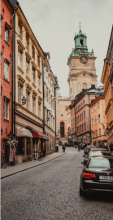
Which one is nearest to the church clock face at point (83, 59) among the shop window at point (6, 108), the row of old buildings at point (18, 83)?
the row of old buildings at point (18, 83)

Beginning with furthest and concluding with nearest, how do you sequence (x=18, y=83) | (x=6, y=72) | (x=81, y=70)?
(x=81, y=70) → (x=18, y=83) → (x=6, y=72)

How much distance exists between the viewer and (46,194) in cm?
872

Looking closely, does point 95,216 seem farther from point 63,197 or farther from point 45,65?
point 45,65

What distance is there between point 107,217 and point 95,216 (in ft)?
0.92

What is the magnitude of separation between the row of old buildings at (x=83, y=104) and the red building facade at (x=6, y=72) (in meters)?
32.8

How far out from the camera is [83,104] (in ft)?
253

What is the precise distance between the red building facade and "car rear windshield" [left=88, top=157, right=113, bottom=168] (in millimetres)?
11506

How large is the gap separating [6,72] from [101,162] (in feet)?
47.5

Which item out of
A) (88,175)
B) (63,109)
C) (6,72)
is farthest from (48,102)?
(63,109)

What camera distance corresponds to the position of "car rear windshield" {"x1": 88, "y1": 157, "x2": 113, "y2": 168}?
8273 millimetres

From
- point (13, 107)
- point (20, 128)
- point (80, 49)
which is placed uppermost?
point (80, 49)

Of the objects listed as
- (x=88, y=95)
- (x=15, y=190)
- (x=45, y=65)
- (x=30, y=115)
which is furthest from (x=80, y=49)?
(x=15, y=190)

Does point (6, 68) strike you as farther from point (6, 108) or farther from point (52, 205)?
point (52, 205)

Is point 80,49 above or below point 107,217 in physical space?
above
